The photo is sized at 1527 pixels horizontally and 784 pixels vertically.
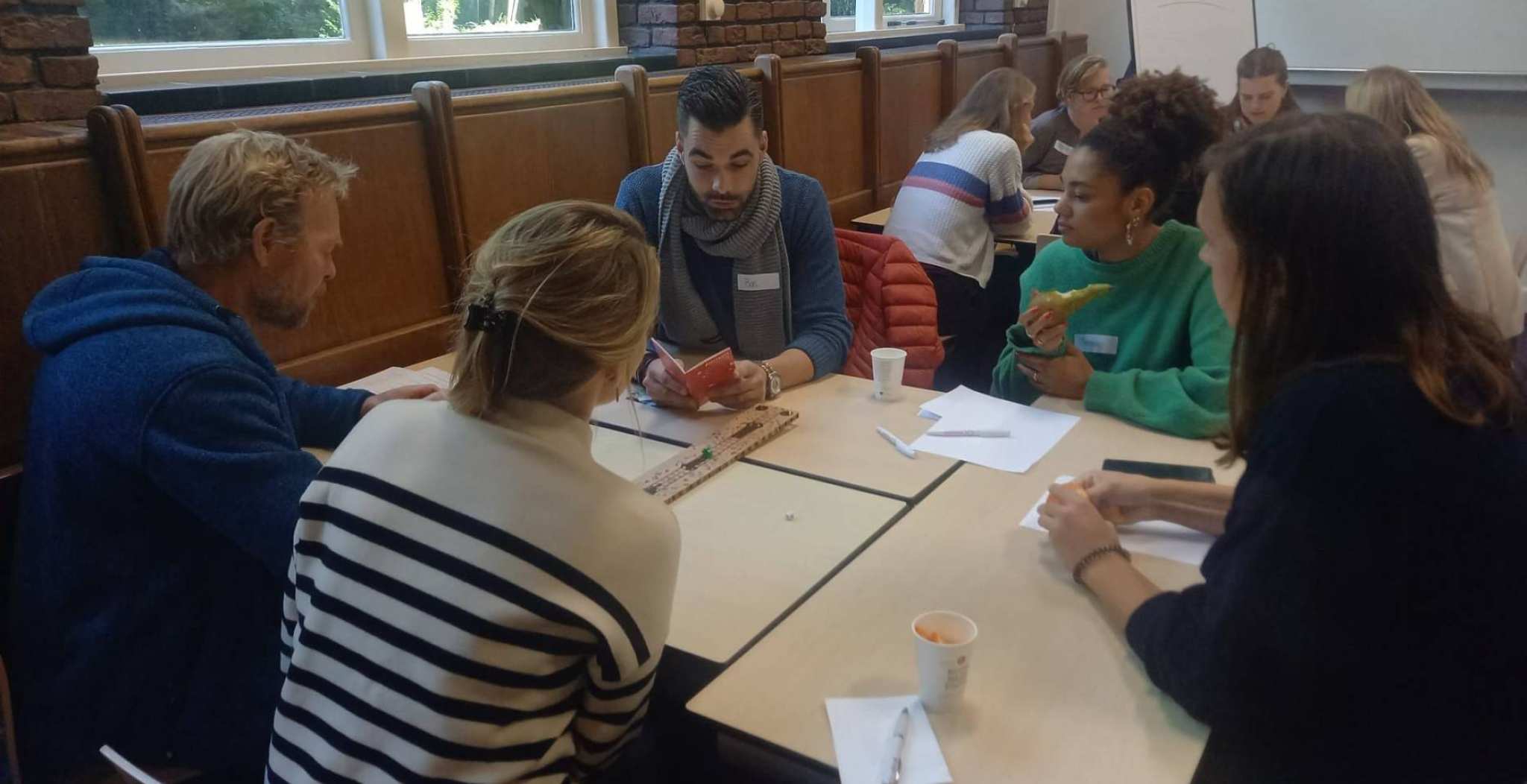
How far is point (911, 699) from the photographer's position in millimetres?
1197

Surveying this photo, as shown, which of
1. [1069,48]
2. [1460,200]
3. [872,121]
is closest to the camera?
[1460,200]

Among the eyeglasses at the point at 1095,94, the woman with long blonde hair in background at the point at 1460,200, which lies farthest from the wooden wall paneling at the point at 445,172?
the eyeglasses at the point at 1095,94

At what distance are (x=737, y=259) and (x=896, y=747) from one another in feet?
5.09

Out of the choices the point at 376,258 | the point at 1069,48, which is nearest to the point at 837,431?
the point at 376,258

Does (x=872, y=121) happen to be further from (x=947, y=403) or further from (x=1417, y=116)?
(x=947, y=403)

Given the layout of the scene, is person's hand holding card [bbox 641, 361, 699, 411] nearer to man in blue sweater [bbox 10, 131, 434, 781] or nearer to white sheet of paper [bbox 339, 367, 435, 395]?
white sheet of paper [bbox 339, 367, 435, 395]

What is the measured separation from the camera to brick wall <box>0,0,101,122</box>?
6.85 ft

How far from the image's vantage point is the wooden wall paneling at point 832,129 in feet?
13.6

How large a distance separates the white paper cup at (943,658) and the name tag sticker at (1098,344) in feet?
3.85

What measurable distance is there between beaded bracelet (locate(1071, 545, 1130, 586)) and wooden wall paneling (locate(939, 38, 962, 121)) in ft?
13.3

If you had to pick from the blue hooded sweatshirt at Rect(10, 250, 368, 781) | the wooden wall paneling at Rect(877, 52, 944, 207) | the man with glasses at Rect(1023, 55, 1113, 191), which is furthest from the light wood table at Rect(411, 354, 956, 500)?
the man with glasses at Rect(1023, 55, 1113, 191)

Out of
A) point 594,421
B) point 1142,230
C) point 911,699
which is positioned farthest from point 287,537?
point 1142,230

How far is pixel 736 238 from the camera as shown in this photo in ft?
8.02

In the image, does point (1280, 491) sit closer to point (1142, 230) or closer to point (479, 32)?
point (1142, 230)
